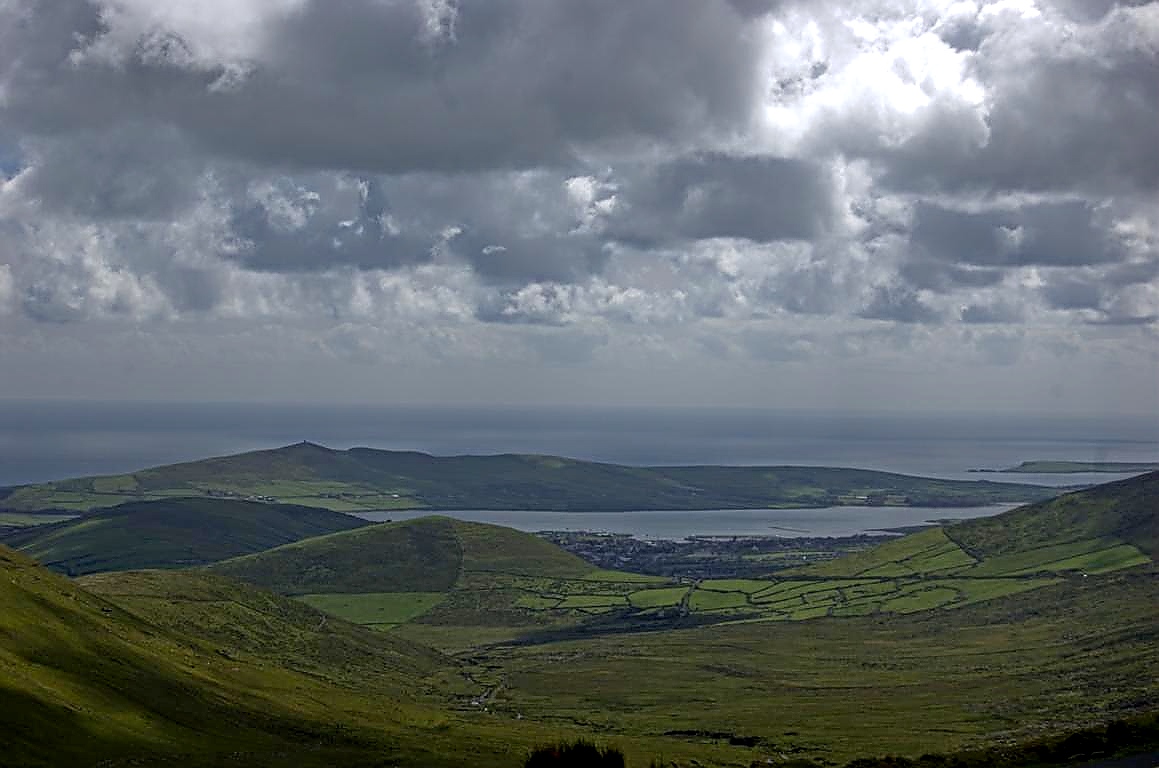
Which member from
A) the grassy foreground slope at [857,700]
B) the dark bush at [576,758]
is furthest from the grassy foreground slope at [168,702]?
the dark bush at [576,758]

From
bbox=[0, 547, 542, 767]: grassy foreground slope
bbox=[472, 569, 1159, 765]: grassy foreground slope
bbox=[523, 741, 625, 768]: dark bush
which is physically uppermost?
bbox=[523, 741, 625, 768]: dark bush

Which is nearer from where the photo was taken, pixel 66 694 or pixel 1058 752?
pixel 1058 752

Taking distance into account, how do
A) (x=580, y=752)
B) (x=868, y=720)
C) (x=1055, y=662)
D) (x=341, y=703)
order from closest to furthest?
(x=580, y=752), (x=341, y=703), (x=868, y=720), (x=1055, y=662)

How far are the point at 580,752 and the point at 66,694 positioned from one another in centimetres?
6431

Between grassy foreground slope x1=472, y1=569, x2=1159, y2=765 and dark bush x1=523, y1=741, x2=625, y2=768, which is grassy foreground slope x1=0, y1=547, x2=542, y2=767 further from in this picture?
dark bush x1=523, y1=741, x2=625, y2=768

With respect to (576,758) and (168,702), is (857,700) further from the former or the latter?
(576,758)

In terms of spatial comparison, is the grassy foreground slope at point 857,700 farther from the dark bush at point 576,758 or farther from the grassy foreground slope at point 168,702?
the dark bush at point 576,758

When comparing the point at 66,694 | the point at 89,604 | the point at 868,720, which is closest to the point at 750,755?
the point at 868,720

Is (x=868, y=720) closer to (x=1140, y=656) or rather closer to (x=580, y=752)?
(x=1140, y=656)

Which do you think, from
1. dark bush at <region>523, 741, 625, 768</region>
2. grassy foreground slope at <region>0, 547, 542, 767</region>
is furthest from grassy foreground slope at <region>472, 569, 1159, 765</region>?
dark bush at <region>523, 741, 625, 768</region>

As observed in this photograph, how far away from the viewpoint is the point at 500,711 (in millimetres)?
156250

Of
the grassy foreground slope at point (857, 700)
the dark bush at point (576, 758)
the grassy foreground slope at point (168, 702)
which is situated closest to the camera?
the dark bush at point (576, 758)

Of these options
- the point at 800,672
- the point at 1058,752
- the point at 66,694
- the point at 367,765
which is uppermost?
the point at 1058,752

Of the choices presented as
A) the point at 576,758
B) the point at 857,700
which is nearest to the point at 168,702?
the point at 576,758
